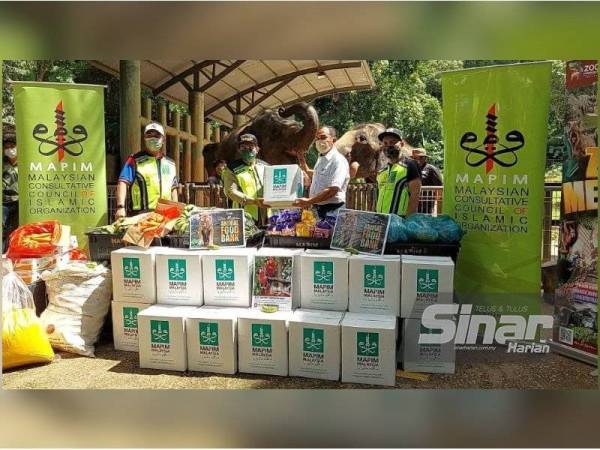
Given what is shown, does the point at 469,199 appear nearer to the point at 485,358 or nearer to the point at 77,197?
the point at 485,358

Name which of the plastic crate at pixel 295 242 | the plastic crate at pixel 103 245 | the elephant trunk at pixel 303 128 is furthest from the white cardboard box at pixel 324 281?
the elephant trunk at pixel 303 128

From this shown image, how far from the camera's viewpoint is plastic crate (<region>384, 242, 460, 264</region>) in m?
3.25

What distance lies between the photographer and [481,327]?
346 cm

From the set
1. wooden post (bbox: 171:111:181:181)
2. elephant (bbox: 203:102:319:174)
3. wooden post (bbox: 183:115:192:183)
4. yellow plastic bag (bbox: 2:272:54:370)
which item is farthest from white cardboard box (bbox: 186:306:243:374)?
wooden post (bbox: 183:115:192:183)

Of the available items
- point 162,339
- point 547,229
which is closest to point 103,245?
point 162,339

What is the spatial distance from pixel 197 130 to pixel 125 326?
6.92 metres

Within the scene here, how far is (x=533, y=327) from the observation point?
3.49m

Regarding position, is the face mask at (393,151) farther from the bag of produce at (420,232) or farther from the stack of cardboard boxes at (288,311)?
the stack of cardboard boxes at (288,311)

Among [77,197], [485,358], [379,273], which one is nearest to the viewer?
[379,273]

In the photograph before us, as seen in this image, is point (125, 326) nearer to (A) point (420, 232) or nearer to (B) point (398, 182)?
(A) point (420, 232)

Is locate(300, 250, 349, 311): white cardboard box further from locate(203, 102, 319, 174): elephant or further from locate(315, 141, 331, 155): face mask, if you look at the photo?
locate(203, 102, 319, 174): elephant
